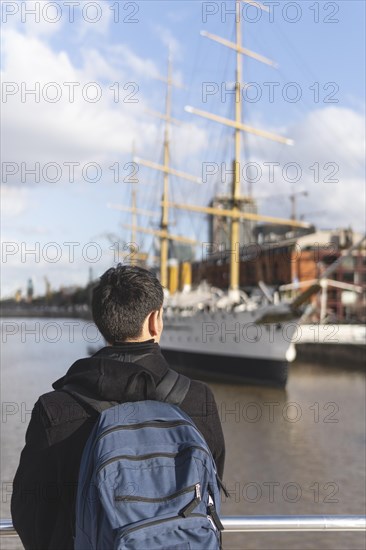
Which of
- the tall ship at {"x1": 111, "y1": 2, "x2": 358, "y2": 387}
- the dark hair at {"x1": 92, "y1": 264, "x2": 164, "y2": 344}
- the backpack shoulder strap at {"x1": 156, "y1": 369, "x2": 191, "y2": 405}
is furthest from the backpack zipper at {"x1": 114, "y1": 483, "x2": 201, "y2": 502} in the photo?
the tall ship at {"x1": 111, "y1": 2, "x2": 358, "y2": 387}

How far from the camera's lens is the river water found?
11.1 metres

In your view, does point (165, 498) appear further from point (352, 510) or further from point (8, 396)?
point (8, 396)

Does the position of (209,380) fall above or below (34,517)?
below

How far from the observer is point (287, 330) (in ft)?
112

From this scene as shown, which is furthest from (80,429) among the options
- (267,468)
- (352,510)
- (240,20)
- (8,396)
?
(240,20)

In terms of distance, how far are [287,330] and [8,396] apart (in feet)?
51.9

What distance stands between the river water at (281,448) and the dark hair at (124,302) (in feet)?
21.6

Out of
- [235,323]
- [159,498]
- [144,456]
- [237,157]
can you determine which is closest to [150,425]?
[144,456]

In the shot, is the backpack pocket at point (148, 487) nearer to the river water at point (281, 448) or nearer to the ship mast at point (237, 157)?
the river water at point (281, 448)

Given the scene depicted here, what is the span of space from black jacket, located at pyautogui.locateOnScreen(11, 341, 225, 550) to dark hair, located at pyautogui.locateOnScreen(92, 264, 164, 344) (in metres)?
0.06

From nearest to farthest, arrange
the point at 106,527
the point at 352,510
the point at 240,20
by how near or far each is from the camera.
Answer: the point at 106,527 < the point at 352,510 < the point at 240,20

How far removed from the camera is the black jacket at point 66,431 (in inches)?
73.8

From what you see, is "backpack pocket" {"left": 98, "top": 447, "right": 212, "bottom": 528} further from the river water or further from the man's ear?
the river water

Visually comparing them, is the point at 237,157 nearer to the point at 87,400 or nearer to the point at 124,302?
the point at 124,302
